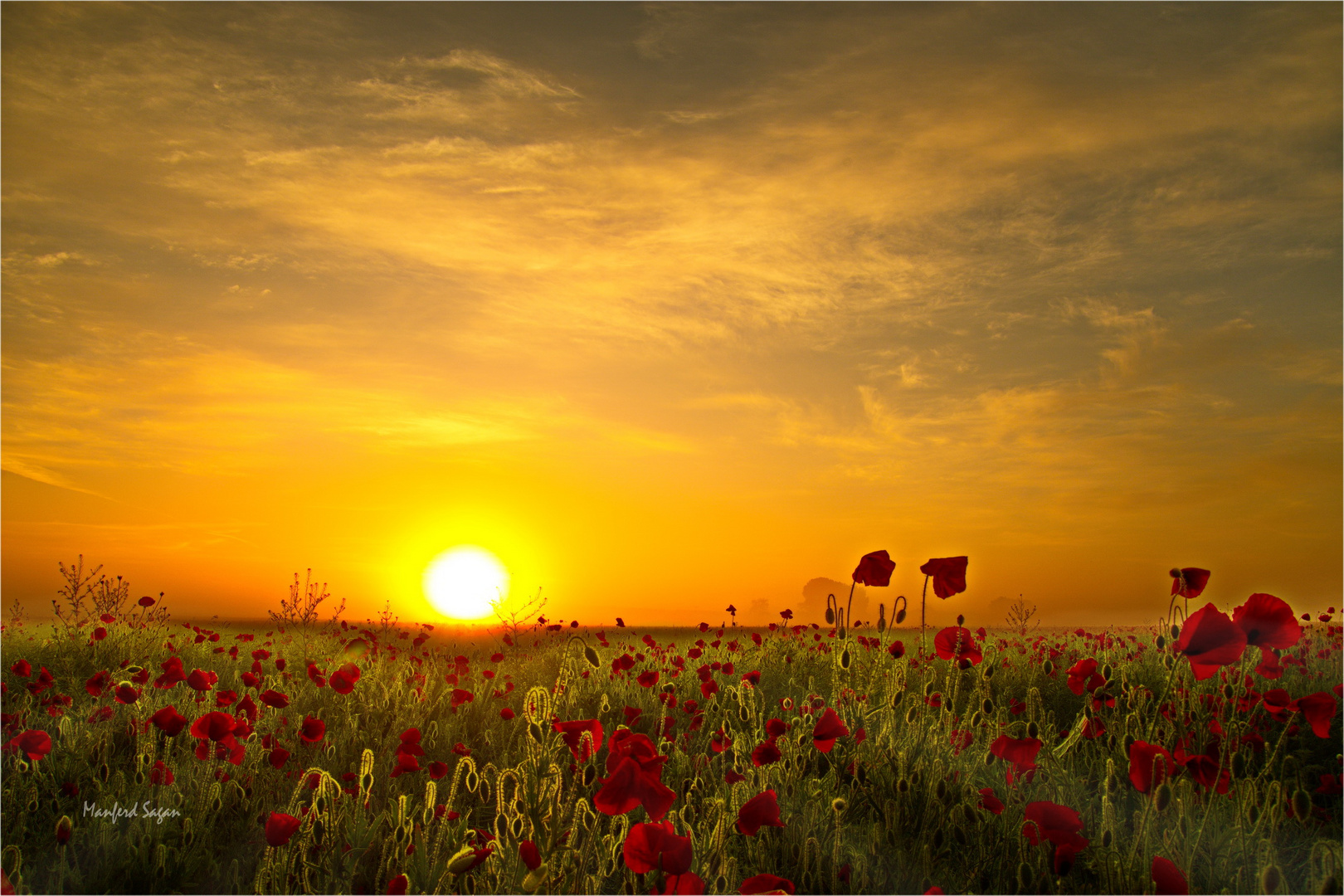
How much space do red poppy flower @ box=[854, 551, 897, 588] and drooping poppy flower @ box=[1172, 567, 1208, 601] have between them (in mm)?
1232

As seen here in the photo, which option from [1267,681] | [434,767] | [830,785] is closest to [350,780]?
[434,767]

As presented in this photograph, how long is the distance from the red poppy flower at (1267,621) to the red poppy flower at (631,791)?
204 centimetres

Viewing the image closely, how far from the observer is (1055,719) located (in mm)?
5562

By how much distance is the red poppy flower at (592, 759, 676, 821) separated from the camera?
6.81 feet

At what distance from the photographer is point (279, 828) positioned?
2.55 meters

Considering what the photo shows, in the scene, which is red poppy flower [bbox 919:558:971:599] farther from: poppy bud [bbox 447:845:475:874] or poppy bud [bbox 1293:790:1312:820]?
poppy bud [bbox 447:845:475:874]

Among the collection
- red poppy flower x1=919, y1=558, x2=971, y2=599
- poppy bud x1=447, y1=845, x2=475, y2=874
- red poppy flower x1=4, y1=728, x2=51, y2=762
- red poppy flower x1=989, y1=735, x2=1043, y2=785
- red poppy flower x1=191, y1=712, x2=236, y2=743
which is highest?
red poppy flower x1=919, y1=558, x2=971, y2=599

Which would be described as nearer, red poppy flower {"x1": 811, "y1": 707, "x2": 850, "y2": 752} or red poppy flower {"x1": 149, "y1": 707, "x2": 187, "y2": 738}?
red poppy flower {"x1": 811, "y1": 707, "x2": 850, "y2": 752}

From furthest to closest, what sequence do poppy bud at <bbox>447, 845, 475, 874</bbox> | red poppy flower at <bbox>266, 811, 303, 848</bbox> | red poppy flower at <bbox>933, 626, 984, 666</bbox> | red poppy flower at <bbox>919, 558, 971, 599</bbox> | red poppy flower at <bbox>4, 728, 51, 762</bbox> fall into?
red poppy flower at <bbox>933, 626, 984, 666</bbox> → red poppy flower at <bbox>919, 558, 971, 599</bbox> → red poppy flower at <bbox>4, 728, 51, 762</bbox> → red poppy flower at <bbox>266, 811, 303, 848</bbox> → poppy bud at <bbox>447, 845, 475, 874</bbox>

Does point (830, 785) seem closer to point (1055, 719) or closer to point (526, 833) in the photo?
point (526, 833)

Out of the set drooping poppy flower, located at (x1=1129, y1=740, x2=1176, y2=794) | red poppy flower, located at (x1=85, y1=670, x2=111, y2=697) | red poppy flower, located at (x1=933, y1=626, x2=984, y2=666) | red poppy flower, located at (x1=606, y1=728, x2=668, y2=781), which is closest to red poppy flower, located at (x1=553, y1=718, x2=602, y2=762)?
red poppy flower, located at (x1=606, y1=728, x2=668, y2=781)

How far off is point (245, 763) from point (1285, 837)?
4.82 m

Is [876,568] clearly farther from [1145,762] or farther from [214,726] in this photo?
[214,726]

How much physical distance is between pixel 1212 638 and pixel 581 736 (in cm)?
209
